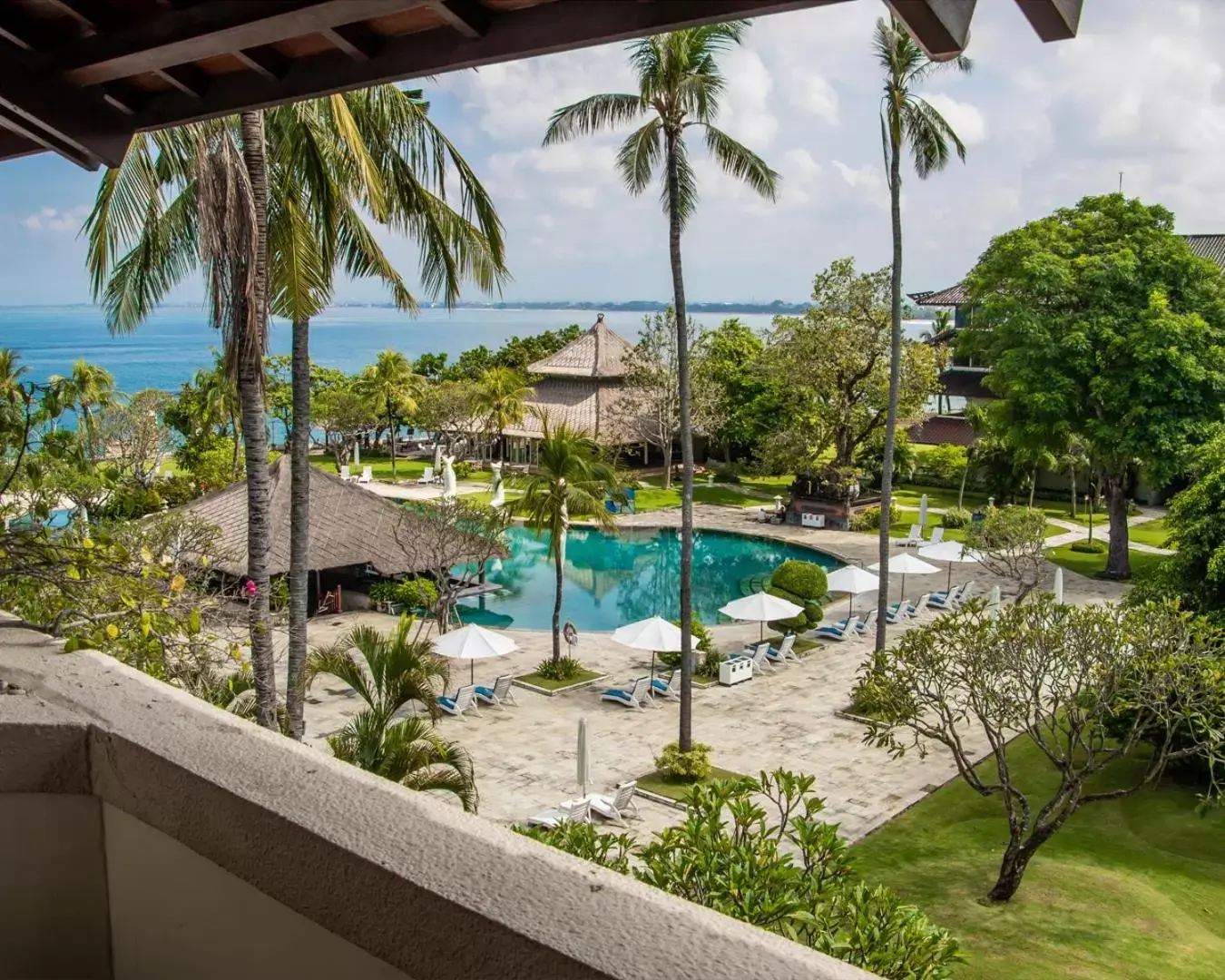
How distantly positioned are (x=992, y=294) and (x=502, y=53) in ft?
78.8

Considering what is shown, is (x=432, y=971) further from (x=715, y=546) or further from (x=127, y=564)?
(x=715, y=546)

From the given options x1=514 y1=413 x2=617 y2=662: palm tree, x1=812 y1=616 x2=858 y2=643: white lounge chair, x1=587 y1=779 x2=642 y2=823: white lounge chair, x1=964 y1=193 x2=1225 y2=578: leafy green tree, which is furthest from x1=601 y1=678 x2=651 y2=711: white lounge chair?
x1=964 y1=193 x2=1225 y2=578: leafy green tree

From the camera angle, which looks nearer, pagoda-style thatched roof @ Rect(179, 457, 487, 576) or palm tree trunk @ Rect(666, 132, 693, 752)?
palm tree trunk @ Rect(666, 132, 693, 752)

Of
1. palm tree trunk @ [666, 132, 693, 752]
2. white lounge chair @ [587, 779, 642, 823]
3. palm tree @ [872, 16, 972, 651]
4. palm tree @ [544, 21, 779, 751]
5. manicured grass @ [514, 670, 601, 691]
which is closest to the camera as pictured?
white lounge chair @ [587, 779, 642, 823]

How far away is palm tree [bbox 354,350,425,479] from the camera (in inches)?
1537

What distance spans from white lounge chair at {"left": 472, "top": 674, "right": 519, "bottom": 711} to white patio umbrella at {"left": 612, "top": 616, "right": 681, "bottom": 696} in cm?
167

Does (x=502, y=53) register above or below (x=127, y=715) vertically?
above

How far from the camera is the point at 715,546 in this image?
27.9 meters

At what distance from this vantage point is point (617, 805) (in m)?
11.9

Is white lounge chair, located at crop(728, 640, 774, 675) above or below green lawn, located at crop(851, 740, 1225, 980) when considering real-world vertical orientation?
above

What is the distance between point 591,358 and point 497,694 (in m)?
25.0

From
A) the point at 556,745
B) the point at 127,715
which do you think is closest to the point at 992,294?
the point at 556,745

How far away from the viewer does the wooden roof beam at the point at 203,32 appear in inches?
94.0

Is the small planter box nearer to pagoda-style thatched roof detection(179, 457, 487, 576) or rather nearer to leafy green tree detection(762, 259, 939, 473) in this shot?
pagoda-style thatched roof detection(179, 457, 487, 576)
